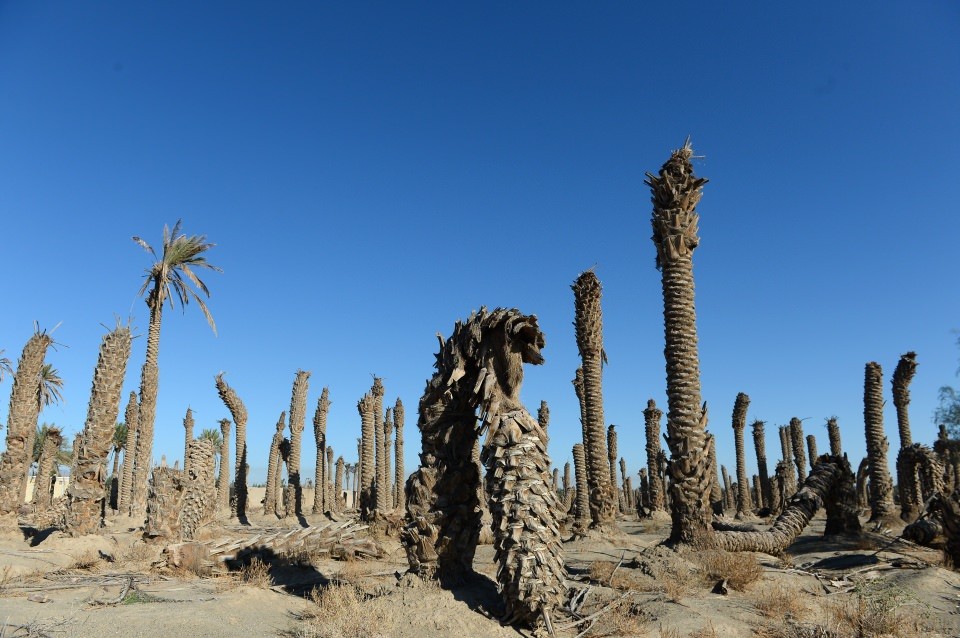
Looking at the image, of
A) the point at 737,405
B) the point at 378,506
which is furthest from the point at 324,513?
the point at 737,405

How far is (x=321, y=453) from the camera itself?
121 feet

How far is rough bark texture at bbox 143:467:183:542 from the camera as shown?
52.0ft

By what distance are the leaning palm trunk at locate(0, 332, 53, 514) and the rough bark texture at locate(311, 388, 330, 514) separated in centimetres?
1742

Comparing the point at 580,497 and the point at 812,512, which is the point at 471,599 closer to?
the point at 812,512

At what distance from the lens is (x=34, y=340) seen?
20.7 meters

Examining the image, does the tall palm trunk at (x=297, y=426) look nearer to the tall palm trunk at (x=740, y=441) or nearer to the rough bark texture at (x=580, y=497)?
the rough bark texture at (x=580, y=497)

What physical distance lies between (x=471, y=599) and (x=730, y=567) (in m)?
5.11

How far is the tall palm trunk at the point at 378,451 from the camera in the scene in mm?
26172

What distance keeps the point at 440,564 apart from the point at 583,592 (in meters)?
2.27

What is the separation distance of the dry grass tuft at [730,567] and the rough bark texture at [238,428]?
27.6m

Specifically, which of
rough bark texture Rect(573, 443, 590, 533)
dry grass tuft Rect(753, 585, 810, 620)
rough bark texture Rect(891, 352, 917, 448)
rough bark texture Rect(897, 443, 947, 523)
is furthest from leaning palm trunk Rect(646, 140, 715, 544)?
rough bark texture Rect(891, 352, 917, 448)

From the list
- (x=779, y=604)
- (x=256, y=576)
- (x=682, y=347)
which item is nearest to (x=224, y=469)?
(x=256, y=576)

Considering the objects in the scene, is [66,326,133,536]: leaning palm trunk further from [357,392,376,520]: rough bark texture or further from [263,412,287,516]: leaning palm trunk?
[263,412,287,516]: leaning palm trunk

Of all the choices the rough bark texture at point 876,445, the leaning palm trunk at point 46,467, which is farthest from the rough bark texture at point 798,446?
the leaning palm trunk at point 46,467
